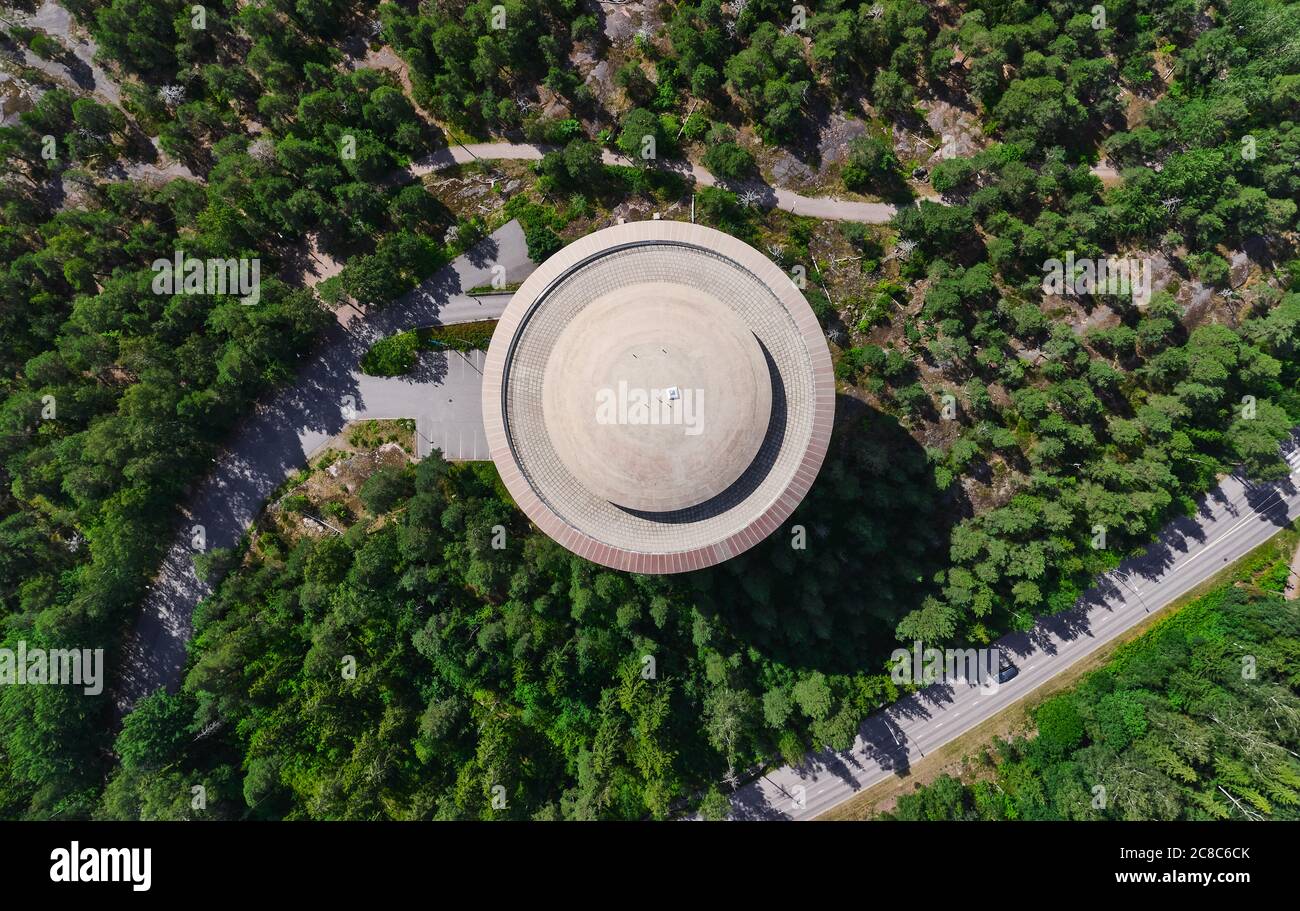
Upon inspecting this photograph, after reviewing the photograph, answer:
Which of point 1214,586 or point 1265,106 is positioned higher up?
point 1265,106

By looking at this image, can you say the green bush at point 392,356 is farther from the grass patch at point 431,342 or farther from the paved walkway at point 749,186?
the paved walkway at point 749,186

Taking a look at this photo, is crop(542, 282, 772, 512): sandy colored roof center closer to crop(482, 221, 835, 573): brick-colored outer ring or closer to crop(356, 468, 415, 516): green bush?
crop(482, 221, 835, 573): brick-colored outer ring

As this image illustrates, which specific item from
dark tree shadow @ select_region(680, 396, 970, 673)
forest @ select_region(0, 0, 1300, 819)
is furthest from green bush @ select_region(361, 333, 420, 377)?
dark tree shadow @ select_region(680, 396, 970, 673)

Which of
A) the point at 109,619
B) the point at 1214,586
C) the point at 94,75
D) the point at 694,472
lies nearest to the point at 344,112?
the point at 94,75

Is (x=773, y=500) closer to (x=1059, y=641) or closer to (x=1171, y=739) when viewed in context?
(x=1059, y=641)

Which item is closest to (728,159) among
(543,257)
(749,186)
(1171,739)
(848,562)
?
(749,186)

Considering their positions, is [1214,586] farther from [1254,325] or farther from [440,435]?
[440,435]

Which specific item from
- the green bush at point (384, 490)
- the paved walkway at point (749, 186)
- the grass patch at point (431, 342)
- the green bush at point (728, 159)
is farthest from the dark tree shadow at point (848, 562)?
the grass patch at point (431, 342)
